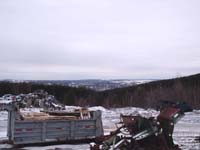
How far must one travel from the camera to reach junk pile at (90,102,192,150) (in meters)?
11.7

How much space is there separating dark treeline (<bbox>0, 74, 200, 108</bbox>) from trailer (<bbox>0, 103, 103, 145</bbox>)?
20421 millimetres

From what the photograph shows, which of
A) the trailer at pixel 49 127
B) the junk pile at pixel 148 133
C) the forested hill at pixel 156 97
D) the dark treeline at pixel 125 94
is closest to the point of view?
the junk pile at pixel 148 133

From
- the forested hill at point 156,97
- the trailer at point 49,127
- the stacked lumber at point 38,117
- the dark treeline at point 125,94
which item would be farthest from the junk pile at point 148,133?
the forested hill at point 156,97

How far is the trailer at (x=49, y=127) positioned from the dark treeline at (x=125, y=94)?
2042 cm

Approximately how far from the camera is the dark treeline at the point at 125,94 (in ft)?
128

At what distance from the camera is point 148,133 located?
38.8ft

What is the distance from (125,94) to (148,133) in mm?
32945

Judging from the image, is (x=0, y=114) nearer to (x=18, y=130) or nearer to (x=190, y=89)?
(x=18, y=130)

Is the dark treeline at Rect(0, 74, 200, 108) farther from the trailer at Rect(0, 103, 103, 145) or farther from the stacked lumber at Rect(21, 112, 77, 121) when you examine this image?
the stacked lumber at Rect(21, 112, 77, 121)

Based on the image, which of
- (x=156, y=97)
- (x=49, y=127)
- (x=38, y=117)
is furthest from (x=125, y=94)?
(x=49, y=127)

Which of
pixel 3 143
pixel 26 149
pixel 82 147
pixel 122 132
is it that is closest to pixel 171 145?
pixel 122 132

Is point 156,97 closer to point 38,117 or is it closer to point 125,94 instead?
point 125,94

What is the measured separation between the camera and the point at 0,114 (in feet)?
95.3

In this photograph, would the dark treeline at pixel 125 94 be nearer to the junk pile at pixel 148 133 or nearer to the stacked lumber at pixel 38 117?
the stacked lumber at pixel 38 117
